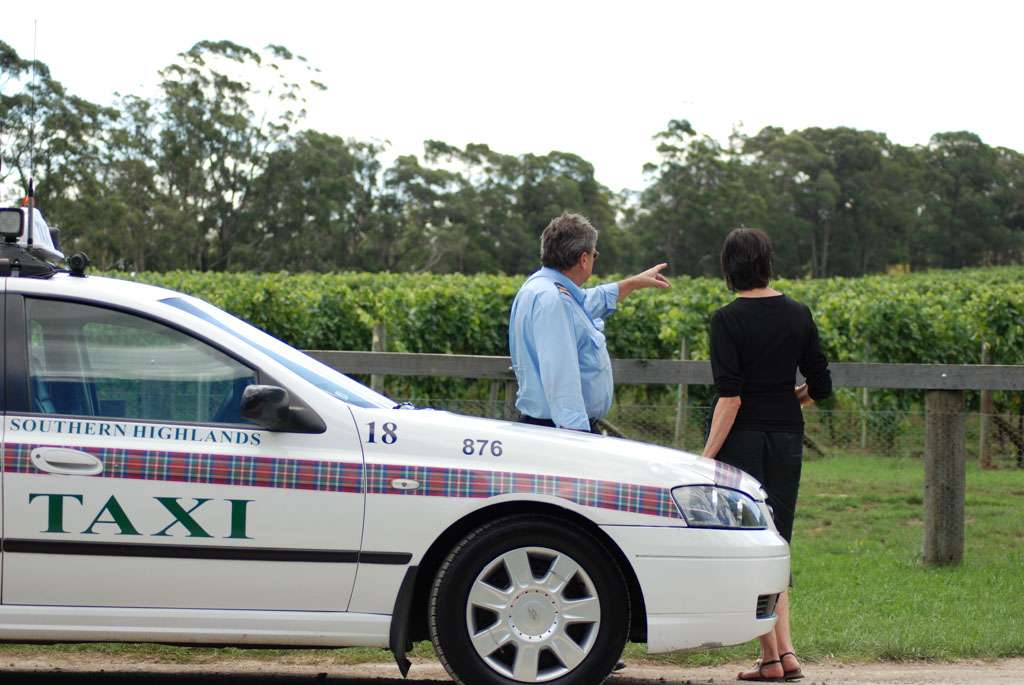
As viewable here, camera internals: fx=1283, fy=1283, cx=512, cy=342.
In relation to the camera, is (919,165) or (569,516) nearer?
(569,516)

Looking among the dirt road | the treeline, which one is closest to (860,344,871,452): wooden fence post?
the dirt road

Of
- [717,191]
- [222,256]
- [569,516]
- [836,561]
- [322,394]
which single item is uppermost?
[717,191]

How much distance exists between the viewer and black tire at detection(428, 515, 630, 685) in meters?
4.50

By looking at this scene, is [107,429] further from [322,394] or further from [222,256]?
[222,256]

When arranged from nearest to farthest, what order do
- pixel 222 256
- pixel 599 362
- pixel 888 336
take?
pixel 599 362
pixel 888 336
pixel 222 256

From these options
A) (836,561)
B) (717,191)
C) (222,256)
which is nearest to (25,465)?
(836,561)

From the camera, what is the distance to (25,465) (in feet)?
14.3

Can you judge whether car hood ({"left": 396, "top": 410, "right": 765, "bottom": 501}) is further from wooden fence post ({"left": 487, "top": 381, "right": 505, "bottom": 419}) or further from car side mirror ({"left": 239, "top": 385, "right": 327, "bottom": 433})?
wooden fence post ({"left": 487, "top": 381, "right": 505, "bottom": 419})

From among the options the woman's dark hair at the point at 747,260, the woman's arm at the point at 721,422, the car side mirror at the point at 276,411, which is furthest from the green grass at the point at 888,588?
the woman's dark hair at the point at 747,260

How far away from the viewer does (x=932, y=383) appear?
7496 mm

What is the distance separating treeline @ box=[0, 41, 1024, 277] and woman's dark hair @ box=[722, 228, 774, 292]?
47485 millimetres

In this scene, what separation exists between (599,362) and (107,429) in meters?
2.09

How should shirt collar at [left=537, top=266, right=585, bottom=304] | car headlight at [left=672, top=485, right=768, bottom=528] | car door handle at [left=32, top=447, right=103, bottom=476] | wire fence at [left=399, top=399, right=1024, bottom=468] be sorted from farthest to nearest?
wire fence at [left=399, top=399, right=1024, bottom=468] → shirt collar at [left=537, top=266, right=585, bottom=304] → car headlight at [left=672, top=485, right=768, bottom=528] → car door handle at [left=32, top=447, right=103, bottom=476]

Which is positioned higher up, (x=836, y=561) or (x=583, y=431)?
(x=583, y=431)
